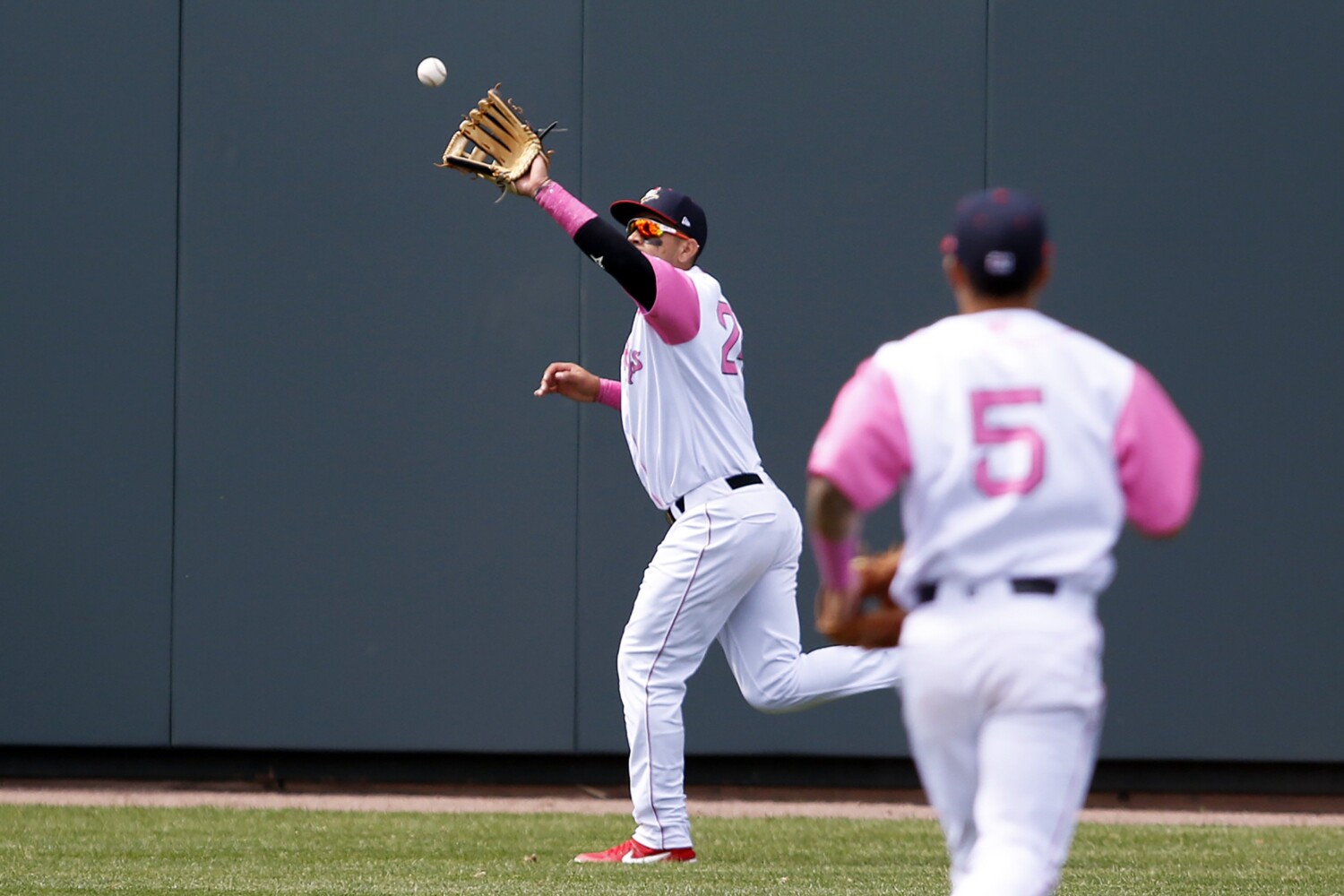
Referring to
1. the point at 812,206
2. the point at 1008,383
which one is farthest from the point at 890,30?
the point at 1008,383

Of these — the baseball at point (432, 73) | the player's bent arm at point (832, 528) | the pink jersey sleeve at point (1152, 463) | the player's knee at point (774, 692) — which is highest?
the baseball at point (432, 73)

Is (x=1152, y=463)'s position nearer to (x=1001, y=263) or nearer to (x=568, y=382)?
(x=1001, y=263)

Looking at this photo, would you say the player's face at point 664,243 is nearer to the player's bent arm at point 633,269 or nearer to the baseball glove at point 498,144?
the player's bent arm at point 633,269

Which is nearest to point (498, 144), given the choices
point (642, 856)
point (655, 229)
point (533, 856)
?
point (655, 229)

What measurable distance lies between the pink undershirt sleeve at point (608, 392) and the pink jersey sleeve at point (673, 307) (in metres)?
0.62

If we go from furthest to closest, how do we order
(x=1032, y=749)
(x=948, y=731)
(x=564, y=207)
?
1. (x=564, y=207)
2. (x=948, y=731)
3. (x=1032, y=749)

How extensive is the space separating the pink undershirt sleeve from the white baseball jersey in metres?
0.41

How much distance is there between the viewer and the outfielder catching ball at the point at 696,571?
5617 millimetres

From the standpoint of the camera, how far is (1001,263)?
9.59 ft

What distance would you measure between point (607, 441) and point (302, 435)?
4.84 feet

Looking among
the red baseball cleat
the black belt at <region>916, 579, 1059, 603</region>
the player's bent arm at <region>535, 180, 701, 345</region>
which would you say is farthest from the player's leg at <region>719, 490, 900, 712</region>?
the black belt at <region>916, 579, 1059, 603</region>

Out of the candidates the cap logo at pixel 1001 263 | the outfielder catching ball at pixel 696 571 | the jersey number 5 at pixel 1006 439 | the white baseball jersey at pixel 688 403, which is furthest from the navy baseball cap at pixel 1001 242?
the white baseball jersey at pixel 688 403

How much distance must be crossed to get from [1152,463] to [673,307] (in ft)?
9.01

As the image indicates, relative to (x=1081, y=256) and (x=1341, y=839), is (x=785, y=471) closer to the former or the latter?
(x=1081, y=256)
